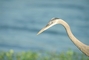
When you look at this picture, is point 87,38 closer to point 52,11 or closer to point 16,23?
point 52,11

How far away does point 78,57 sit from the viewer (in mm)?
2848

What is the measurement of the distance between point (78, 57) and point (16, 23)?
1.23 m

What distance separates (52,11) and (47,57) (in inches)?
43.5

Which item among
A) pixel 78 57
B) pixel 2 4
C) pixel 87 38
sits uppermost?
pixel 2 4

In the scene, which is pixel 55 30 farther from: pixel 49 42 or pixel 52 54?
pixel 52 54

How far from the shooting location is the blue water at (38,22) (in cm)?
344

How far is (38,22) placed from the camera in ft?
12.4

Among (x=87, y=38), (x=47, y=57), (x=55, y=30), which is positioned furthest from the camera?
(x=55, y=30)

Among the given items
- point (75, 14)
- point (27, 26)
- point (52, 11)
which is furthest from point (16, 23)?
point (75, 14)

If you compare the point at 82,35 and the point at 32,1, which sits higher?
the point at 32,1

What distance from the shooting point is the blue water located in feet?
11.3

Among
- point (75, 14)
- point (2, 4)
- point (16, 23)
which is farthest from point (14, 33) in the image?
point (75, 14)

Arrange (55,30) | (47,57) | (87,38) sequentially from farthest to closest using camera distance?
(55,30) < (87,38) < (47,57)

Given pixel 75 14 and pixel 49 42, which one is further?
pixel 75 14
